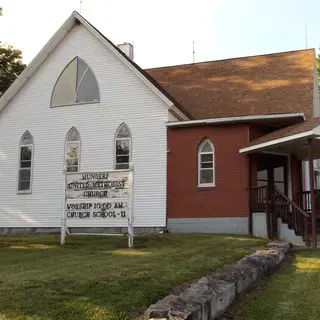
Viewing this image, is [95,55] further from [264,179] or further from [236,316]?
[236,316]

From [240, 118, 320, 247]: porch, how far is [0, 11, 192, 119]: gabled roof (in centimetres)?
377

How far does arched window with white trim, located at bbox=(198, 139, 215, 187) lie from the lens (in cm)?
1817

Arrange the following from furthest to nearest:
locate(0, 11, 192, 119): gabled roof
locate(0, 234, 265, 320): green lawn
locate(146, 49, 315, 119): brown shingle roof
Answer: locate(146, 49, 315, 119): brown shingle roof → locate(0, 11, 192, 119): gabled roof → locate(0, 234, 265, 320): green lawn

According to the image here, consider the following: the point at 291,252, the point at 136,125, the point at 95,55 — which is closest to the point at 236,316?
the point at 291,252

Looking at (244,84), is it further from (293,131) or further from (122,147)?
(293,131)

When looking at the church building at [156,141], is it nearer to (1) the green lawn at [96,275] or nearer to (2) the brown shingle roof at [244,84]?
(2) the brown shingle roof at [244,84]

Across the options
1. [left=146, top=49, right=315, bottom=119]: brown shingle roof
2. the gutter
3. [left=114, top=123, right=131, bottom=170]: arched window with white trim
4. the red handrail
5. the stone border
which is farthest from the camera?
[left=146, top=49, right=315, bottom=119]: brown shingle roof

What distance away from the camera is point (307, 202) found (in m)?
20.0

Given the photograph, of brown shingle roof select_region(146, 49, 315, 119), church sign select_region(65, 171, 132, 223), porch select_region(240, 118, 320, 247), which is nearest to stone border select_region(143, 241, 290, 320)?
church sign select_region(65, 171, 132, 223)

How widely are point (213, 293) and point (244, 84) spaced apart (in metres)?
17.4

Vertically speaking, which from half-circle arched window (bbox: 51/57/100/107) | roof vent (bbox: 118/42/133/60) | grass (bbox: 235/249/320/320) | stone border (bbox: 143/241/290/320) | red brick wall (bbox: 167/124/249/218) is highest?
roof vent (bbox: 118/42/133/60)

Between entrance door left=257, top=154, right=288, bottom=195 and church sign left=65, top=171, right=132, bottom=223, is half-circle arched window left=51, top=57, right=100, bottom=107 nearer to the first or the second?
entrance door left=257, top=154, right=288, bottom=195

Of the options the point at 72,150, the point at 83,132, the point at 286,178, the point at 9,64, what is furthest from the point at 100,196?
the point at 9,64

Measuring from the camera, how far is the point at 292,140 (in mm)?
14812
